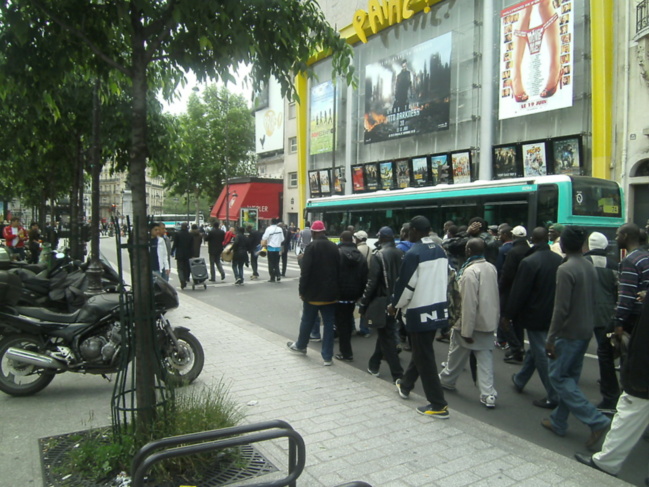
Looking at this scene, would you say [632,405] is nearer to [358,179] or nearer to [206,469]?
[206,469]

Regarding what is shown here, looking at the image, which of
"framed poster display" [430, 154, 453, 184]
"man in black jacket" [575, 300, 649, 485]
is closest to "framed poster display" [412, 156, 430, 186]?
"framed poster display" [430, 154, 453, 184]

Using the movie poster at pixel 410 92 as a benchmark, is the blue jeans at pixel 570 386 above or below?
below

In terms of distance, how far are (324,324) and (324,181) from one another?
1182 inches

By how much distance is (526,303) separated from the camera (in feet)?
17.3

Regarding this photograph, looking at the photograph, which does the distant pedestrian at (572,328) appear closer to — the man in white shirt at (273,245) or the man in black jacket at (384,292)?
the man in black jacket at (384,292)

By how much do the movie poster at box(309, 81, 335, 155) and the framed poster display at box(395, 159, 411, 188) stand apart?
7.21m

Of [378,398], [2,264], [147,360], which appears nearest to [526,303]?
[378,398]

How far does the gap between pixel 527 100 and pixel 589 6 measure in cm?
389

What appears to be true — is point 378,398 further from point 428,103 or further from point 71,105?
point 428,103

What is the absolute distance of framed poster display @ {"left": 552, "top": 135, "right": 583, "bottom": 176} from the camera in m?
19.2

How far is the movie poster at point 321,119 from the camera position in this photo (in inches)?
1393

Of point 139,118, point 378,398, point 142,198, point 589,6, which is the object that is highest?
point 589,6

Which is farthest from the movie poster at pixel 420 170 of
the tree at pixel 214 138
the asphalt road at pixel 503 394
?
the tree at pixel 214 138

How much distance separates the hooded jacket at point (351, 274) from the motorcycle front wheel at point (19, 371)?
355 cm
